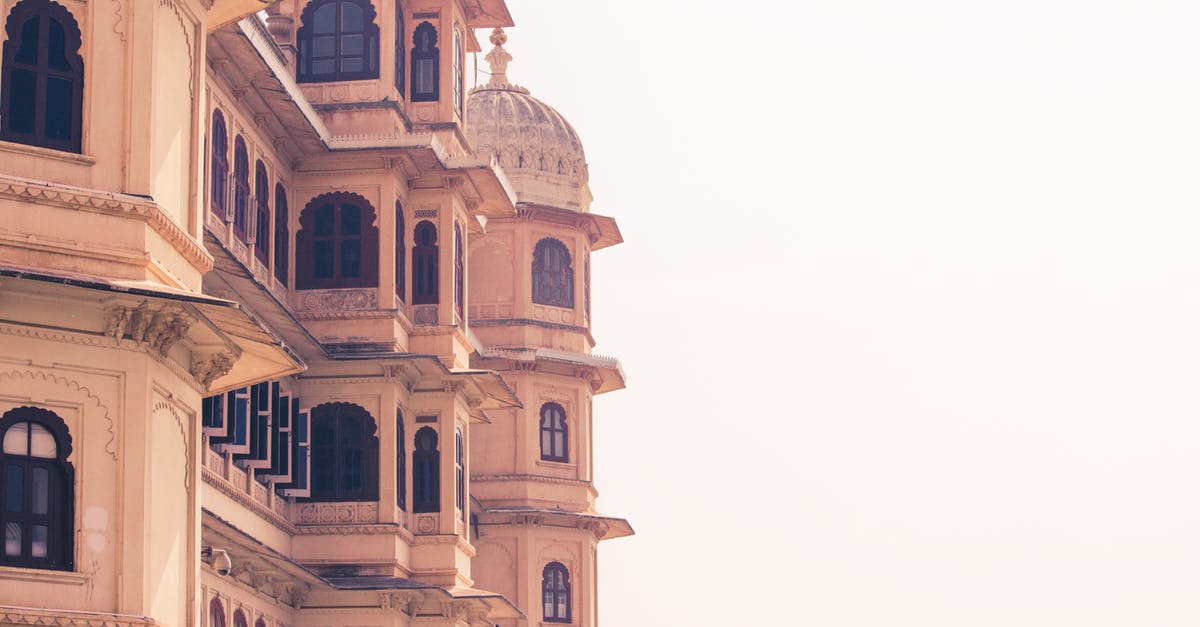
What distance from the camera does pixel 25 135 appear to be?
775 inches

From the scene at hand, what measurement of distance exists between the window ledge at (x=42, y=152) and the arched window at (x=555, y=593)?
29.0 meters

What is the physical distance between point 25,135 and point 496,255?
29562mm

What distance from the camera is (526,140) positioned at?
4994cm

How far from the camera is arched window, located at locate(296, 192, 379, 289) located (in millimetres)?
34344

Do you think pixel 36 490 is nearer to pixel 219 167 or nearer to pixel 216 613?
pixel 216 613

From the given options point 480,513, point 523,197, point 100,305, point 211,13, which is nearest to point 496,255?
point 523,197

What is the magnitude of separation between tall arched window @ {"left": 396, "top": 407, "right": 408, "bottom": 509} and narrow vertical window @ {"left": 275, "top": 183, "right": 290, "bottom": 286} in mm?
2784

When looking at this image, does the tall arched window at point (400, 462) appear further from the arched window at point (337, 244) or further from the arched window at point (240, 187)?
the arched window at point (240, 187)

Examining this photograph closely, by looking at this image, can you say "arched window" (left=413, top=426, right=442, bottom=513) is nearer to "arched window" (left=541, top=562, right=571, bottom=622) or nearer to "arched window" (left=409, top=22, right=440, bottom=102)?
"arched window" (left=409, top=22, right=440, bottom=102)

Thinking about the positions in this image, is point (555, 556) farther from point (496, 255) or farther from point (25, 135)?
point (25, 135)

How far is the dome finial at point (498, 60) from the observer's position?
167 feet

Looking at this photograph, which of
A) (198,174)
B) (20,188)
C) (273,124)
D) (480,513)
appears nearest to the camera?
(20,188)

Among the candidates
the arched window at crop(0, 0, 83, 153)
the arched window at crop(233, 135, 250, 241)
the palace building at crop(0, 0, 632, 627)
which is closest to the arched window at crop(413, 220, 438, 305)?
the palace building at crop(0, 0, 632, 627)

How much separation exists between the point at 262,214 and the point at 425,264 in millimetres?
3967
